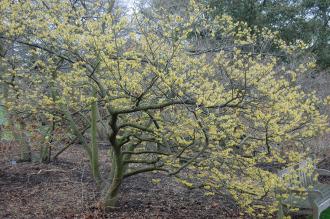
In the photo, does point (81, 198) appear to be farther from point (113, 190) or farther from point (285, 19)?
point (285, 19)

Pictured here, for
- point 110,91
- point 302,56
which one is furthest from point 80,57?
point 302,56

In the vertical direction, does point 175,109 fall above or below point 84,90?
below

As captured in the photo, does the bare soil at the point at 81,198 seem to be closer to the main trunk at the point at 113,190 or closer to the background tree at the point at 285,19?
the main trunk at the point at 113,190

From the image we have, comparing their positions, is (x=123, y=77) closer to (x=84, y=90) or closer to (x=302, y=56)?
(x=84, y=90)

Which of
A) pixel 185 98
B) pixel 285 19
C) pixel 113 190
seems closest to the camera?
pixel 185 98

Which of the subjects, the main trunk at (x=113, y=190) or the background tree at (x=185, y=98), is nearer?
the background tree at (x=185, y=98)

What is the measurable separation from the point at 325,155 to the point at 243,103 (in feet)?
22.4

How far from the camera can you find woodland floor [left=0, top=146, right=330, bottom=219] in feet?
→ 20.4

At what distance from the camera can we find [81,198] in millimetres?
6805

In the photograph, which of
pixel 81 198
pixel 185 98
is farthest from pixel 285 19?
pixel 185 98

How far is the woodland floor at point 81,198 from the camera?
621cm

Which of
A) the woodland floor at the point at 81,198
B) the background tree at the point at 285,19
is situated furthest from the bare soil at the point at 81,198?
the background tree at the point at 285,19

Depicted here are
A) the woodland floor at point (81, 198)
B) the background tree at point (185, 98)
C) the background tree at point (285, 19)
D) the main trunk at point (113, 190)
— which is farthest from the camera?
the background tree at point (285, 19)

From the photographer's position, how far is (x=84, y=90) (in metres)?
6.97
